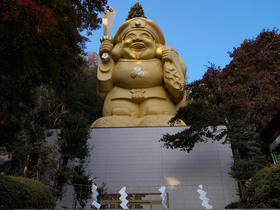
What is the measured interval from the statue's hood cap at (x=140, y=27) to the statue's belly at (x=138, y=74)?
143 cm

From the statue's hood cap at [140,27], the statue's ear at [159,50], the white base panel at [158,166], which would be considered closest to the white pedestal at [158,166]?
the white base panel at [158,166]

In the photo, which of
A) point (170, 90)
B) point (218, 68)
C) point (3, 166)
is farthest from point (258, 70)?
point (3, 166)

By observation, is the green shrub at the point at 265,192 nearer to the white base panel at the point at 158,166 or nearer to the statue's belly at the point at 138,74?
the white base panel at the point at 158,166

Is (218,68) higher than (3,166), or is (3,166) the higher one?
(218,68)

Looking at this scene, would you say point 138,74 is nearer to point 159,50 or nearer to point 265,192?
point 159,50

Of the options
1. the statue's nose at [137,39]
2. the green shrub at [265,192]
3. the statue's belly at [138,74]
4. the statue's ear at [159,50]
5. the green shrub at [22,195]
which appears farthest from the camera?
the statue's ear at [159,50]

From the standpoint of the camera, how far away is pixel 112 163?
871 cm

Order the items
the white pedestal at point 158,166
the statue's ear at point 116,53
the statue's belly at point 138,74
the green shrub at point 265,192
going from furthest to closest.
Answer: the statue's ear at point 116,53, the statue's belly at point 138,74, the white pedestal at point 158,166, the green shrub at point 265,192

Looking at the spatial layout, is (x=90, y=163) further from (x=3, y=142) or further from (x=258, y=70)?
(x=258, y=70)

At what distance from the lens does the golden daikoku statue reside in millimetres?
10211

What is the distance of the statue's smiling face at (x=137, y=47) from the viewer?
1113cm

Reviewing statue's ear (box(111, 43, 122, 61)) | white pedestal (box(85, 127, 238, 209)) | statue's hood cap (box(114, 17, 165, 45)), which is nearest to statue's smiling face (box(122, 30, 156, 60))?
statue's ear (box(111, 43, 122, 61))

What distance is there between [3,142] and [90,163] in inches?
129

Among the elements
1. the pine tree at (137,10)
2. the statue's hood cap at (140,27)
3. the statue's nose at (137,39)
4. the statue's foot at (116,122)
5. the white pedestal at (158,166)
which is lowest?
the white pedestal at (158,166)
